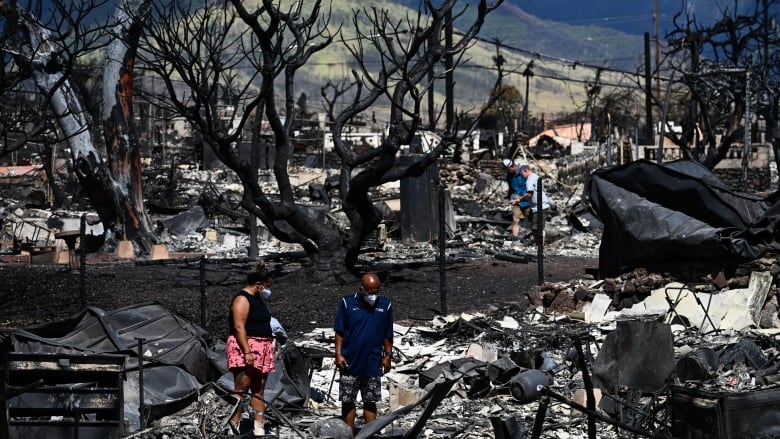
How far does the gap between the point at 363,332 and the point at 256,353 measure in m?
0.82

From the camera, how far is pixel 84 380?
8039 mm

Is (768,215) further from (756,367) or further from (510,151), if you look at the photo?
(510,151)

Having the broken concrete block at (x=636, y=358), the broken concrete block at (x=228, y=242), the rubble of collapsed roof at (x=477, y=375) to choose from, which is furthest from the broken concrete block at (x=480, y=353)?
the broken concrete block at (x=228, y=242)

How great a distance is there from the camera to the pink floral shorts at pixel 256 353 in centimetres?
880

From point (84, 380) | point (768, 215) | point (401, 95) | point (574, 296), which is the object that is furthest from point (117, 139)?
point (84, 380)

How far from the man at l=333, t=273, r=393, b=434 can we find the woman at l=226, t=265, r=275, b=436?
0.55 m

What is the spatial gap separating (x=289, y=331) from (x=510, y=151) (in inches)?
1137

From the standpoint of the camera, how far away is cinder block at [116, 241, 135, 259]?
854 inches

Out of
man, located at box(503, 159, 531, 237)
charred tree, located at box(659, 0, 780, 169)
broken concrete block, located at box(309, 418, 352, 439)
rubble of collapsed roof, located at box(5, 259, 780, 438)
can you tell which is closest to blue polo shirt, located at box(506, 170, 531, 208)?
man, located at box(503, 159, 531, 237)

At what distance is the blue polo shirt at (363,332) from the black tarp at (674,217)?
581cm

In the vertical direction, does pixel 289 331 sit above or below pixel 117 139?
below

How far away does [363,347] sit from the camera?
891 centimetres

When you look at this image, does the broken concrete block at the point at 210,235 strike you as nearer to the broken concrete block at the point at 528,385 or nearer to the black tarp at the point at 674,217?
the black tarp at the point at 674,217

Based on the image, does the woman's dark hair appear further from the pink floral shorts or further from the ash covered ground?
the ash covered ground
